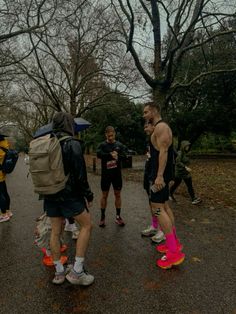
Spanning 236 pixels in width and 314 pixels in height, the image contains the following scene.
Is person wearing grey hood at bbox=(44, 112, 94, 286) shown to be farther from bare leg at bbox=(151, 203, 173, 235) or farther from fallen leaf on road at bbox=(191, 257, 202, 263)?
fallen leaf on road at bbox=(191, 257, 202, 263)

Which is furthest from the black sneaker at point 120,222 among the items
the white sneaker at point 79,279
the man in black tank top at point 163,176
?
the white sneaker at point 79,279

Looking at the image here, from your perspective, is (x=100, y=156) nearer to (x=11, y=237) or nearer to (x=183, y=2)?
(x=11, y=237)

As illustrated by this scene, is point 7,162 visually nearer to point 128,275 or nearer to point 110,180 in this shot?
point 110,180

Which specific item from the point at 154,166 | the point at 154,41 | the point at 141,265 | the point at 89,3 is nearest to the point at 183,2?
the point at 154,41

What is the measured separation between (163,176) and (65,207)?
1374 mm

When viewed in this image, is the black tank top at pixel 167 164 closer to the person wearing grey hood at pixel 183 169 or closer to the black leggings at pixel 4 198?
the person wearing grey hood at pixel 183 169

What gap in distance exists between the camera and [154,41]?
975 centimetres

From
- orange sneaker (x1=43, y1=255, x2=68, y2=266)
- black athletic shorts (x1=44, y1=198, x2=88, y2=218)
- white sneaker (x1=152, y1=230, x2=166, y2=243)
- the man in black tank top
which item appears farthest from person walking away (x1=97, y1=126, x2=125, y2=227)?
black athletic shorts (x1=44, y1=198, x2=88, y2=218)

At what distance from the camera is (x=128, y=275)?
3.26 metres

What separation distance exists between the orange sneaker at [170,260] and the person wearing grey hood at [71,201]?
959 mm

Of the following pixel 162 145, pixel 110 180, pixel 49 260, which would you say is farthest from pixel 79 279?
pixel 110 180

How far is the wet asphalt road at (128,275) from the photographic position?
269 centimetres

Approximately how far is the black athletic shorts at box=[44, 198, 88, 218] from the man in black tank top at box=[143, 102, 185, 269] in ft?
3.41

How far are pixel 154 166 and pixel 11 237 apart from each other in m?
2.83
